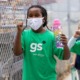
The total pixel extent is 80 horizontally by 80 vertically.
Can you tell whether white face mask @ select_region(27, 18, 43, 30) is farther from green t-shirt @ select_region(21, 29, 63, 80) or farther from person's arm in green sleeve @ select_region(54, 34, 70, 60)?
person's arm in green sleeve @ select_region(54, 34, 70, 60)

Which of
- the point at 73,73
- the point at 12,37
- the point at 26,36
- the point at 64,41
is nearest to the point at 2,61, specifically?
the point at 12,37

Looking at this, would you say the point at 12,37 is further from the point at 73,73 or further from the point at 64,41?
the point at 64,41

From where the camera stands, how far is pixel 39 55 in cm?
221

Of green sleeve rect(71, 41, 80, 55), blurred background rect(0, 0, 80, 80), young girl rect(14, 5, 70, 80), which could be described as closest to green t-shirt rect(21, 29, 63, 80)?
young girl rect(14, 5, 70, 80)

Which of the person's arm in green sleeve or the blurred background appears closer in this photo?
the person's arm in green sleeve

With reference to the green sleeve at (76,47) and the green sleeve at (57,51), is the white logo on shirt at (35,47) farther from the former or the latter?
the green sleeve at (76,47)

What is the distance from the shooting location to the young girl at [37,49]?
221cm

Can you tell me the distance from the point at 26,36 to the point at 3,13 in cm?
139

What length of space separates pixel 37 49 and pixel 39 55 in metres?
0.05

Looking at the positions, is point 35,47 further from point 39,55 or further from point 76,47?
point 76,47

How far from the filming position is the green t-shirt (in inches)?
87.1

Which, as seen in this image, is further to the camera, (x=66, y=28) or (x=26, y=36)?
(x=66, y=28)

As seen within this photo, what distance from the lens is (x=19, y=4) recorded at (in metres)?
3.70

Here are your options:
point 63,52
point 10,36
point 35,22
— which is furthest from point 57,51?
point 10,36
